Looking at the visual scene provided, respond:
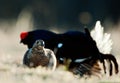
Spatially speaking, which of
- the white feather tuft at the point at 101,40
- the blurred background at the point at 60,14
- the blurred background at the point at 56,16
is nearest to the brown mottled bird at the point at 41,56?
the white feather tuft at the point at 101,40

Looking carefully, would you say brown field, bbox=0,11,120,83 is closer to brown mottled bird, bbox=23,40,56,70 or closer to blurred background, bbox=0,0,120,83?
brown mottled bird, bbox=23,40,56,70

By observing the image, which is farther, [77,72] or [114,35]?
[114,35]

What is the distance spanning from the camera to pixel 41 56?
678cm

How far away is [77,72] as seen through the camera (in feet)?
22.6

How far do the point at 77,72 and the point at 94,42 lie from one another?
0.37m

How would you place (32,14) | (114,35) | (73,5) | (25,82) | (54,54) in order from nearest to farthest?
(25,82) → (54,54) → (114,35) → (32,14) → (73,5)

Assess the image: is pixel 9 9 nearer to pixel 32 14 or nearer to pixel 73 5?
pixel 32 14

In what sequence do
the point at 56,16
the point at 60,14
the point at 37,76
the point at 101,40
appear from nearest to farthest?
the point at 37,76 → the point at 101,40 → the point at 56,16 → the point at 60,14

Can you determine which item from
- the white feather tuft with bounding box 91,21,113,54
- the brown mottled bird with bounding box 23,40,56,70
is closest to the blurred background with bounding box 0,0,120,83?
the white feather tuft with bounding box 91,21,113,54

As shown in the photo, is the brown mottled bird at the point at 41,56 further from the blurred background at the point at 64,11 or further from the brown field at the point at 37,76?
the blurred background at the point at 64,11

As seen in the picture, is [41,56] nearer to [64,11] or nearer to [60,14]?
[60,14]

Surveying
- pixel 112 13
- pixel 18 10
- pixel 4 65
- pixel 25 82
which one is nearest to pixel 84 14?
Result: pixel 112 13

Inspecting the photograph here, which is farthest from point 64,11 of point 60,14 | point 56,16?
point 56,16

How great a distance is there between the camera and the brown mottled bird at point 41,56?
6777 mm
